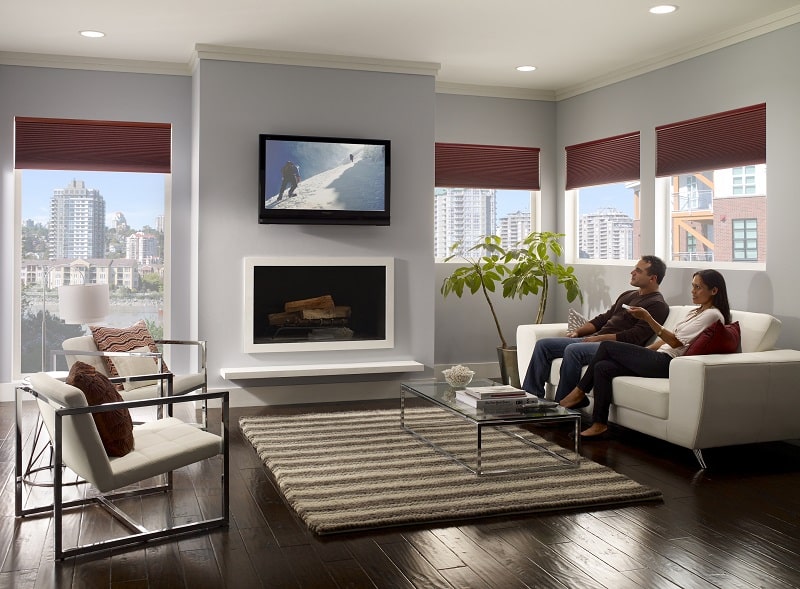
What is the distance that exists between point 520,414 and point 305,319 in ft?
8.22

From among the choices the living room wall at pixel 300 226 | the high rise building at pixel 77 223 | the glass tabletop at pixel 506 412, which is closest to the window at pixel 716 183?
the living room wall at pixel 300 226

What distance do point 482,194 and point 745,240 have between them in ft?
8.61

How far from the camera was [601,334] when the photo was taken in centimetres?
568

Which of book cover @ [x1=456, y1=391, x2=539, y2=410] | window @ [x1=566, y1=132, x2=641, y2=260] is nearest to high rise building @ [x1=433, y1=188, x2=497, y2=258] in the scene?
window @ [x1=566, y1=132, x2=641, y2=260]

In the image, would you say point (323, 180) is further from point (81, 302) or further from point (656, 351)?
point (656, 351)

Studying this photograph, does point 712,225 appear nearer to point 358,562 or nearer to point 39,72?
point 358,562

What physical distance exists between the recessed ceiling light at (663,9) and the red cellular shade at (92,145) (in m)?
3.63

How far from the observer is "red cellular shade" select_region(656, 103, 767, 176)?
538 cm

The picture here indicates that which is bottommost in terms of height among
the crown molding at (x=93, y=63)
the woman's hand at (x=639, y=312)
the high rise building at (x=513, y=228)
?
the woman's hand at (x=639, y=312)

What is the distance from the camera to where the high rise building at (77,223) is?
6.35 meters

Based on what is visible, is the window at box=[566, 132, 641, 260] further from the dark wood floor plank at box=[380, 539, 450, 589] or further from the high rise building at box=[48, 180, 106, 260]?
the dark wood floor plank at box=[380, 539, 450, 589]

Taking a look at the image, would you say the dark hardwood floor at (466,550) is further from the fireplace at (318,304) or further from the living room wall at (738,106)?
the fireplace at (318,304)

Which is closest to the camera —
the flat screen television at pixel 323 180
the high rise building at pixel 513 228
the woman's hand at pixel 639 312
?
the woman's hand at pixel 639 312

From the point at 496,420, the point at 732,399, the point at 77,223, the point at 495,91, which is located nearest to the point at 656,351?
the point at 732,399
